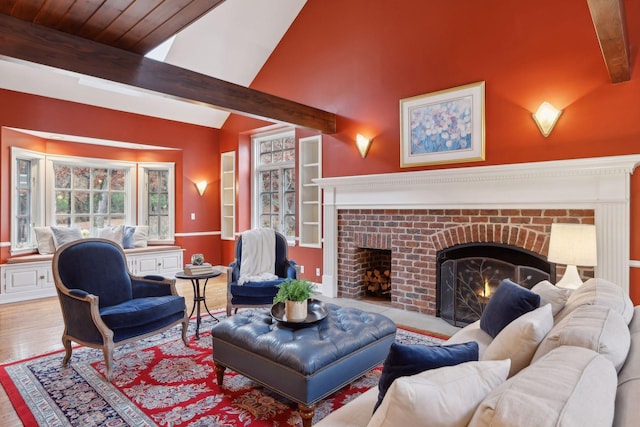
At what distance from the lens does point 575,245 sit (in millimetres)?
2824

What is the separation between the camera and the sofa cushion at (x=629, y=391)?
82cm

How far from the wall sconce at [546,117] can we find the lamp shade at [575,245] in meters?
1.05

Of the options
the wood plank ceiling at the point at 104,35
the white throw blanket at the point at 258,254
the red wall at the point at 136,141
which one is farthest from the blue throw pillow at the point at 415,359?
the red wall at the point at 136,141

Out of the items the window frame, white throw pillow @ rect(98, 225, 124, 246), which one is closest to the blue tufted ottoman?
the window frame

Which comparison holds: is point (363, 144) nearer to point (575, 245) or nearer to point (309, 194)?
point (309, 194)

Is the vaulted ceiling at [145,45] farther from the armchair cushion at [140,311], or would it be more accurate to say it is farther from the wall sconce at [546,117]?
the armchair cushion at [140,311]

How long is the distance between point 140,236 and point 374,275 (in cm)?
427

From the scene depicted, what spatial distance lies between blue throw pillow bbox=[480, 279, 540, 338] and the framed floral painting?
2081 mm

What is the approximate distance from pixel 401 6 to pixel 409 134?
1605mm

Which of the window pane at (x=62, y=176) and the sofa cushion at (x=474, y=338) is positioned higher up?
the window pane at (x=62, y=176)

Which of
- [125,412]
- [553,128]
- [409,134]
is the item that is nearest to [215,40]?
[409,134]

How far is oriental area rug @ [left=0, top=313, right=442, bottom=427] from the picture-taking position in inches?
85.7

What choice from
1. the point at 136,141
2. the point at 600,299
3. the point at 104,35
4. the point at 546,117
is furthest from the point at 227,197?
the point at 600,299

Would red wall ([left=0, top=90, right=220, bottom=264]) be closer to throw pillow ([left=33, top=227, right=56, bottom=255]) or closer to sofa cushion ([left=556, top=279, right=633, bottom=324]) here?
throw pillow ([left=33, top=227, right=56, bottom=255])
